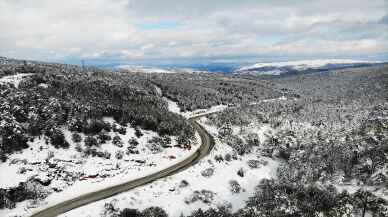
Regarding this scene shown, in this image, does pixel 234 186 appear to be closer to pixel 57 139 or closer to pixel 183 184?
pixel 183 184

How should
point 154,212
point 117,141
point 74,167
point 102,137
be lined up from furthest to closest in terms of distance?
1. point 117,141
2. point 102,137
3. point 74,167
4. point 154,212

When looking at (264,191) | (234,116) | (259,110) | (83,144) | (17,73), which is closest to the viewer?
(264,191)

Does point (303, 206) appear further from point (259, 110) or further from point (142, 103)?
point (259, 110)

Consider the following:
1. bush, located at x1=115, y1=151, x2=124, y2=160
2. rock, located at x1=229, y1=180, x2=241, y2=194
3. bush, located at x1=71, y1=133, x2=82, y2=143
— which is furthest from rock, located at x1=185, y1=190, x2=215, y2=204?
bush, located at x1=71, y1=133, x2=82, y2=143

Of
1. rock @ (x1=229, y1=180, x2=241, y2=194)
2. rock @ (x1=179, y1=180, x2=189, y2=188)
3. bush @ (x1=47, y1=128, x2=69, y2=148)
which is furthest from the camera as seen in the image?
bush @ (x1=47, y1=128, x2=69, y2=148)

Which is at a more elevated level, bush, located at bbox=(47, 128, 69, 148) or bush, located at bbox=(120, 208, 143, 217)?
bush, located at bbox=(47, 128, 69, 148)

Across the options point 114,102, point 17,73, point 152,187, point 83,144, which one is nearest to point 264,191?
point 152,187

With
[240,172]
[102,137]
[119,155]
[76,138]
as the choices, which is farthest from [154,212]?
[76,138]

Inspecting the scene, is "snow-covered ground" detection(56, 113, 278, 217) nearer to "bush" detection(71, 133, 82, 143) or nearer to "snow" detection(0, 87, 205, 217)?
"snow" detection(0, 87, 205, 217)
